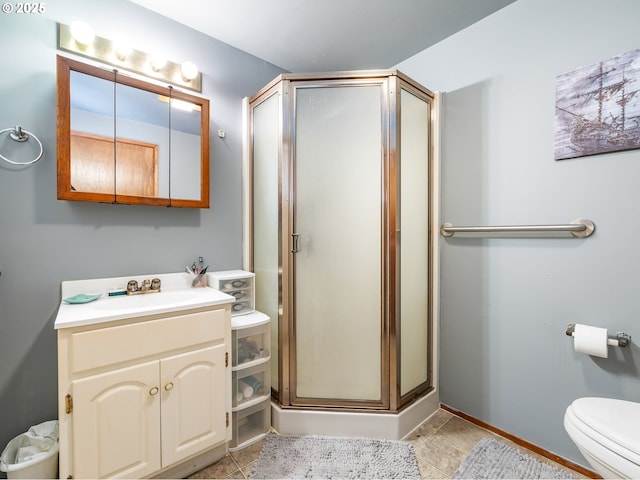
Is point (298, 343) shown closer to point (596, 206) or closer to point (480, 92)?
point (596, 206)

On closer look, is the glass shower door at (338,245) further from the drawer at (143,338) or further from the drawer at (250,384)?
the drawer at (143,338)

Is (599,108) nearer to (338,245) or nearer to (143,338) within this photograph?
(338,245)

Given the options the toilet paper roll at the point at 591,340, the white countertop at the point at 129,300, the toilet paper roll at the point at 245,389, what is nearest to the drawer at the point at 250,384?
the toilet paper roll at the point at 245,389

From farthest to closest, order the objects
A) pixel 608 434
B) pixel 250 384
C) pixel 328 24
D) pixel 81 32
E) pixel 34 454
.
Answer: pixel 328 24, pixel 250 384, pixel 81 32, pixel 34 454, pixel 608 434

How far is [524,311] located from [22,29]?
285 centimetres

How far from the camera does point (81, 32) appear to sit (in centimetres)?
140

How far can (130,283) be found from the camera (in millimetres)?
1553

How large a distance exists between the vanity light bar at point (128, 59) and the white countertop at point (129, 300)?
115 cm

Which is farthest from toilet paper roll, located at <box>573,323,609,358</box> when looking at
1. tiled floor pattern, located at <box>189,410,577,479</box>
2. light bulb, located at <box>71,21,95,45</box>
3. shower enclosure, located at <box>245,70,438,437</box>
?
light bulb, located at <box>71,21,95,45</box>

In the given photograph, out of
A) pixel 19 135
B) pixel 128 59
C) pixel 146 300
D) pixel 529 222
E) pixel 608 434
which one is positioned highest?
pixel 128 59

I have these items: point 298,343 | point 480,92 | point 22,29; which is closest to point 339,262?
point 298,343

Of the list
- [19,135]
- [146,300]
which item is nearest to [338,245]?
[146,300]

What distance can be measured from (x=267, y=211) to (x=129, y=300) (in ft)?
2.93

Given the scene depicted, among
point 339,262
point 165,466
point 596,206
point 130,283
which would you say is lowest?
point 165,466
